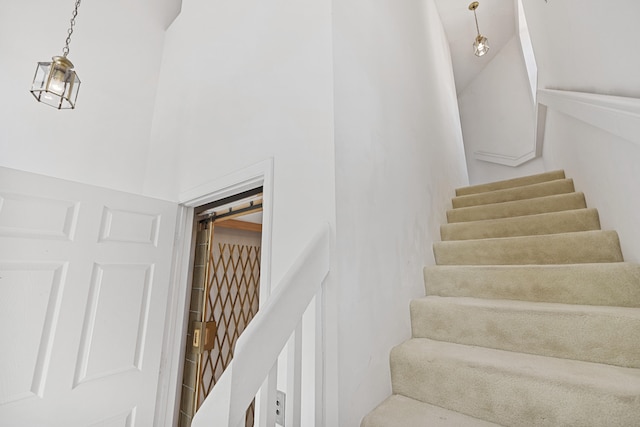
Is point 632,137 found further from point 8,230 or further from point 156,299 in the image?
point 8,230

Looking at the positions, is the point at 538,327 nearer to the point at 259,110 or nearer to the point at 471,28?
the point at 259,110

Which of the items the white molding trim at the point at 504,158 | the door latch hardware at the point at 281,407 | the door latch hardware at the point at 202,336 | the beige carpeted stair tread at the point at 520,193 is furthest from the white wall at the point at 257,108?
the white molding trim at the point at 504,158

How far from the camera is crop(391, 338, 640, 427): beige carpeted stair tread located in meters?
0.79

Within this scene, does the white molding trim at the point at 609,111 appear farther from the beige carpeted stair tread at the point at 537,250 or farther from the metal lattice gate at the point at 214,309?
the metal lattice gate at the point at 214,309

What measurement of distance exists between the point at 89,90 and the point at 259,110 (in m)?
1.60

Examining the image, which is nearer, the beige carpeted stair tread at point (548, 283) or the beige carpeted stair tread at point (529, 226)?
the beige carpeted stair tread at point (548, 283)

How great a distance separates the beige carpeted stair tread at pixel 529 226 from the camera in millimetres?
1583

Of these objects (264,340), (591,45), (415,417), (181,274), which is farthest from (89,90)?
(591,45)

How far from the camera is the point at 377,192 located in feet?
4.15

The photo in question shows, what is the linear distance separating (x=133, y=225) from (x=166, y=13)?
2108 mm

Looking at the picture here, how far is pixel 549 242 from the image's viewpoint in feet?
4.89

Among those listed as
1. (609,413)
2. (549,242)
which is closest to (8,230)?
(609,413)

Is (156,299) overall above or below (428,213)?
below

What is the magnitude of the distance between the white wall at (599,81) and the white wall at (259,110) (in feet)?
3.69
